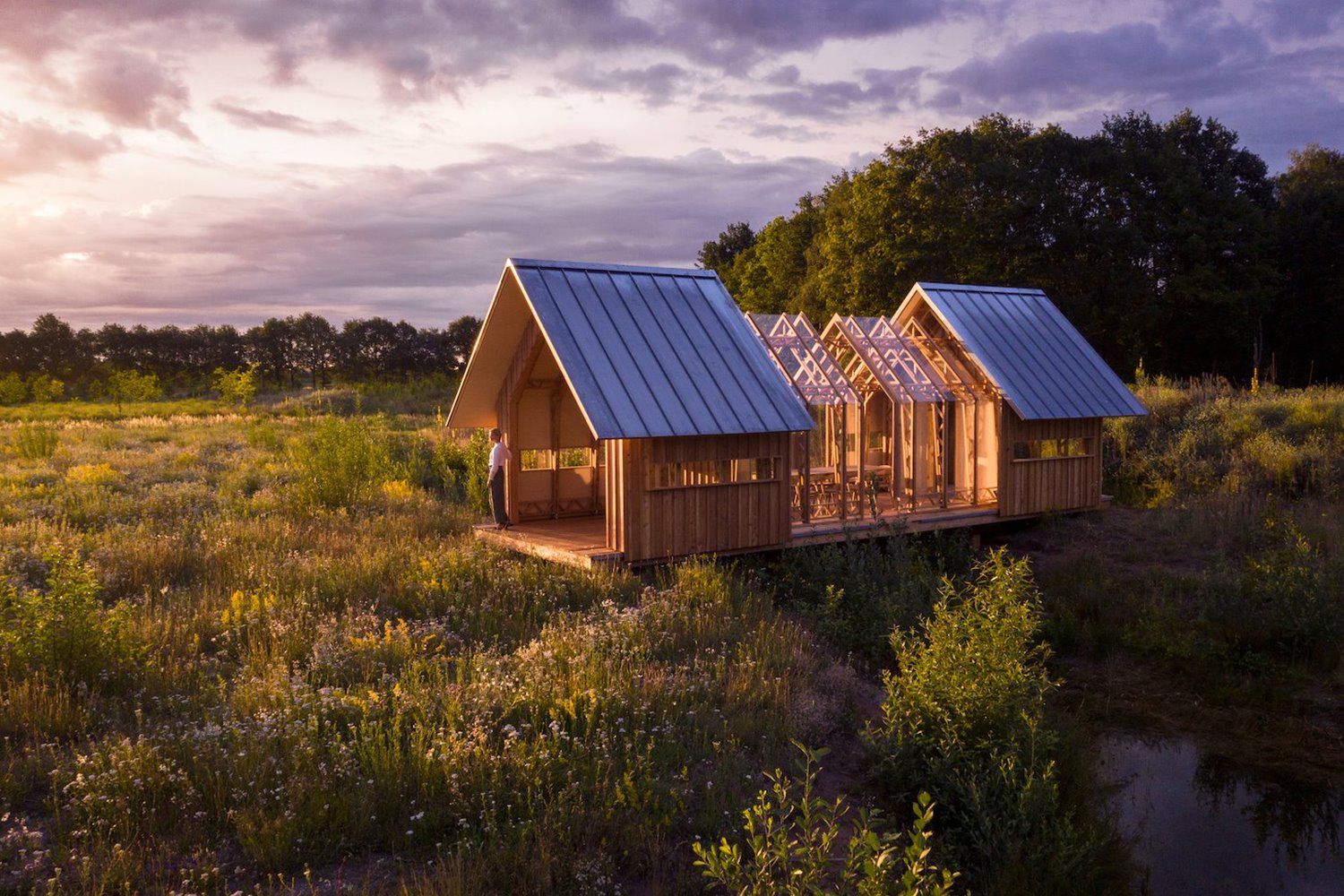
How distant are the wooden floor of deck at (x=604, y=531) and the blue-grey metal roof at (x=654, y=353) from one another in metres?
1.83

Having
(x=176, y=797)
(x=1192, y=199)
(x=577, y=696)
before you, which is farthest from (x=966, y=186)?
(x=176, y=797)

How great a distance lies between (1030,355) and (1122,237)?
18699 millimetres

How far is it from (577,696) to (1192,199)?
34308 millimetres

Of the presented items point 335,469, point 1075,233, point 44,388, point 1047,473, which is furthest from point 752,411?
point 44,388

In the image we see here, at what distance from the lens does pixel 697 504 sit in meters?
12.9

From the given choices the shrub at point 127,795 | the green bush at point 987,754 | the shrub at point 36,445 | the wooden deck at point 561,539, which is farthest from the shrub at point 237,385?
the green bush at point 987,754

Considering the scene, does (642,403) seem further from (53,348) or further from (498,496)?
(53,348)

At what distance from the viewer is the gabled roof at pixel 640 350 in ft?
40.3

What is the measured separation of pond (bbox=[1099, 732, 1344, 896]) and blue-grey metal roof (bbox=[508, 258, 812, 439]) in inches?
235

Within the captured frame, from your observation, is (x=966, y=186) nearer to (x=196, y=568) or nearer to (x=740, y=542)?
(x=740, y=542)

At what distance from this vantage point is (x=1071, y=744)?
9.13m

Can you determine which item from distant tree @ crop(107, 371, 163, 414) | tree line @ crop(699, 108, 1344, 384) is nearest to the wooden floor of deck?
tree line @ crop(699, 108, 1344, 384)

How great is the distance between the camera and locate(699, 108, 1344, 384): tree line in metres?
33.2

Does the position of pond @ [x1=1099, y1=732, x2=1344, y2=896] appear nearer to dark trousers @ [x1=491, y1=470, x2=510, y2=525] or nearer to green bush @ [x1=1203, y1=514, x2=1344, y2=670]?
green bush @ [x1=1203, y1=514, x2=1344, y2=670]
